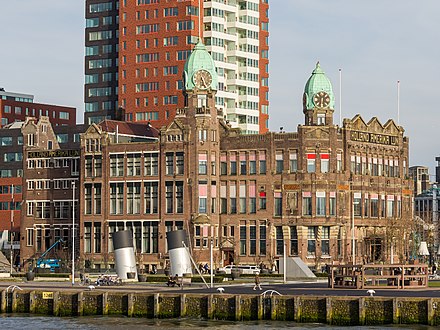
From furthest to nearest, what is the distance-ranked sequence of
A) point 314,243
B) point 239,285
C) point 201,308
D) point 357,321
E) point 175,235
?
point 314,243, point 175,235, point 239,285, point 201,308, point 357,321

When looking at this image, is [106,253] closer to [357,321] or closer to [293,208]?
[293,208]


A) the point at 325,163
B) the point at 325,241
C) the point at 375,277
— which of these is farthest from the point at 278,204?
the point at 375,277

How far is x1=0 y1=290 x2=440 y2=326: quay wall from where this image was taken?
9962 centimetres

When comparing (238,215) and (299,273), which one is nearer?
(299,273)

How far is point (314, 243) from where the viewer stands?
623 feet

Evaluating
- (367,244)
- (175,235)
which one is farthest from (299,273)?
(367,244)

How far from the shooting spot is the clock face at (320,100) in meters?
192

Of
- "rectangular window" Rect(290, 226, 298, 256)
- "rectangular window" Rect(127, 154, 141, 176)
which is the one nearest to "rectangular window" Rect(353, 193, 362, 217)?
"rectangular window" Rect(290, 226, 298, 256)

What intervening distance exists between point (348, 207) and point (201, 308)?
289 ft

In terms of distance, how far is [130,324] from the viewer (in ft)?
348

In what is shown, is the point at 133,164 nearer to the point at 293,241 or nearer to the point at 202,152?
the point at 202,152

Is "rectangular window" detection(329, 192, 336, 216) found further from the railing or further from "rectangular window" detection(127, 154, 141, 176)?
the railing

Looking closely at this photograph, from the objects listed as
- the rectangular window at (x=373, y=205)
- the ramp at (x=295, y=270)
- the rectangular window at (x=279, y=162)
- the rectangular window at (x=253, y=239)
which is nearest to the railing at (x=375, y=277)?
the ramp at (x=295, y=270)

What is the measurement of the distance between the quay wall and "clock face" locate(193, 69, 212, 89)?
8172 cm
